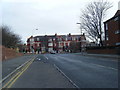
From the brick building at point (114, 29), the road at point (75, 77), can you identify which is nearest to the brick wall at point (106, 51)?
the brick building at point (114, 29)

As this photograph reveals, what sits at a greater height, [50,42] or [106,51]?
[50,42]

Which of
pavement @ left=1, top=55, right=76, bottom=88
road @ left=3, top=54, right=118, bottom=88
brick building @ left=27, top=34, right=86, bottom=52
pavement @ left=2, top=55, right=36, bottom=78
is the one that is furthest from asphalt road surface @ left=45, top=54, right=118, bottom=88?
brick building @ left=27, top=34, right=86, bottom=52

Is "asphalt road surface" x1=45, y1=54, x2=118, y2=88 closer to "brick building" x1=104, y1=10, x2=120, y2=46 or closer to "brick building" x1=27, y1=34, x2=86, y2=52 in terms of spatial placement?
"brick building" x1=104, y1=10, x2=120, y2=46

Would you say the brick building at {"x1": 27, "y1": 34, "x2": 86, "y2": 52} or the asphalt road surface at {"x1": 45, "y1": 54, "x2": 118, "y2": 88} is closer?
the asphalt road surface at {"x1": 45, "y1": 54, "x2": 118, "y2": 88}

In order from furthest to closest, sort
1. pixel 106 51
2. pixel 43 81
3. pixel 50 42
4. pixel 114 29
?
pixel 50 42, pixel 114 29, pixel 106 51, pixel 43 81

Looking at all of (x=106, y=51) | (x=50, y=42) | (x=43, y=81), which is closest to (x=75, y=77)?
(x=43, y=81)

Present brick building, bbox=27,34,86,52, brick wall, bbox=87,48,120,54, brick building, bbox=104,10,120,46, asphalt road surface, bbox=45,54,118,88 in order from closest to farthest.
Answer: asphalt road surface, bbox=45,54,118,88 → brick wall, bbox=87,48,120,54 → brick building, bbox=104,10,120,46 → brick building, bbox=27,34,86,52

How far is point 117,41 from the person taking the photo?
56125 mm

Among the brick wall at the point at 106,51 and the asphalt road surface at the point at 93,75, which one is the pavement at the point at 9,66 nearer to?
the asphalt road surface at the point at 93,75

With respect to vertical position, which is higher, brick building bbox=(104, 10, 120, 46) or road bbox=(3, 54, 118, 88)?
brick building bbox=(104, 10, 120, 46)

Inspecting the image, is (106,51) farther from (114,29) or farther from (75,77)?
(75,77)

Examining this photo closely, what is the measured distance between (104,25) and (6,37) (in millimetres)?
29649

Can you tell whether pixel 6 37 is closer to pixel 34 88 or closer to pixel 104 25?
pixel 104 25

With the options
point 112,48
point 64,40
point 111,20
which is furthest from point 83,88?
point 64,40
